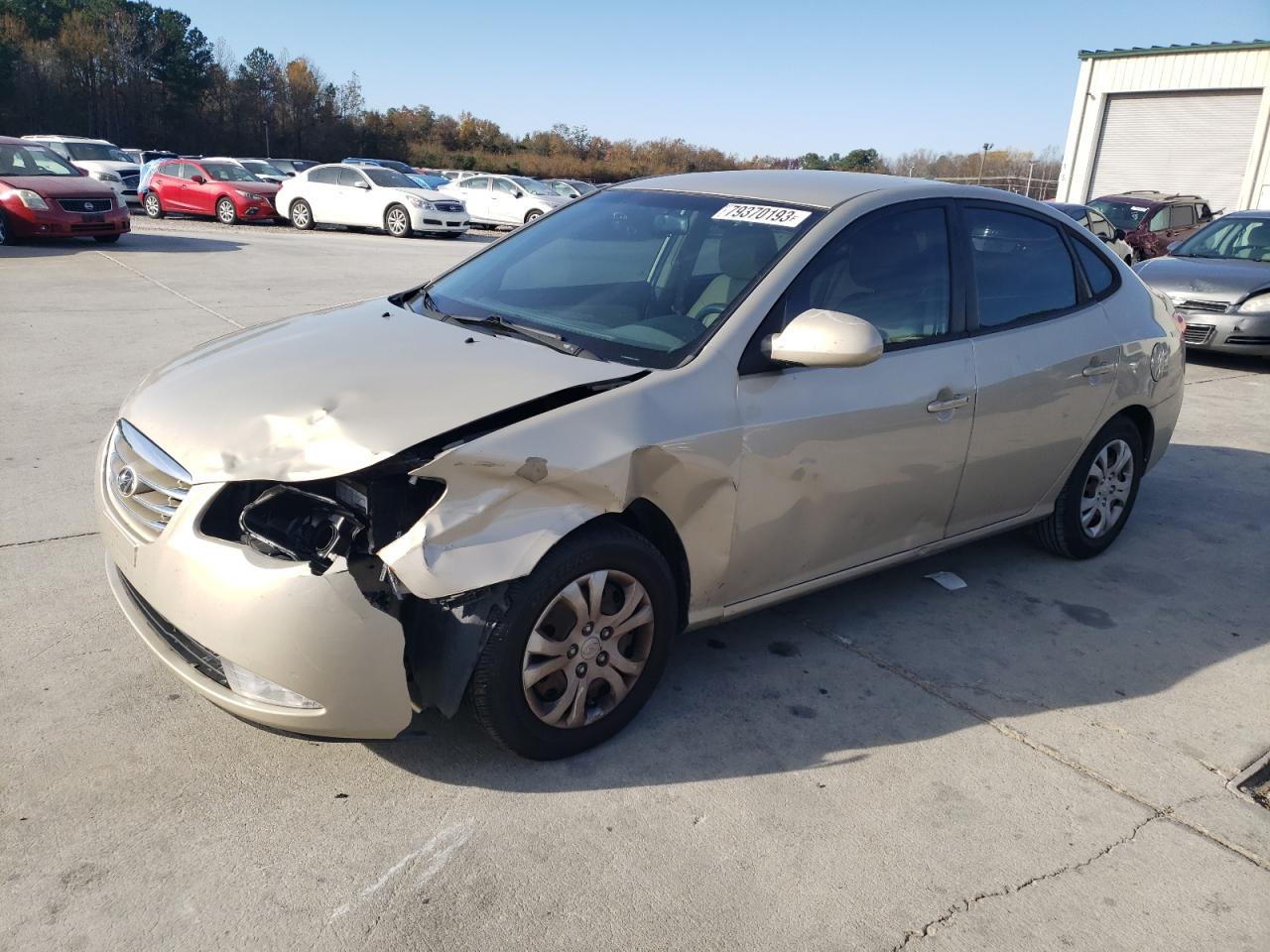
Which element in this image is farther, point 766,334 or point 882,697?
point 882,697

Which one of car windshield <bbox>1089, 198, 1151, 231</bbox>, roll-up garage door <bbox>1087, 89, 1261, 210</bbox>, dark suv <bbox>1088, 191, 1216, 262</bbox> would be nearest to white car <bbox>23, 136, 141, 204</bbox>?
car windshield <bbox>1089, 198, 1151, 231</bbox>

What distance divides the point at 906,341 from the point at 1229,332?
→ 8.16 meters

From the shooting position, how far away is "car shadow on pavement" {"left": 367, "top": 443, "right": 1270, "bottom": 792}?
312 cm

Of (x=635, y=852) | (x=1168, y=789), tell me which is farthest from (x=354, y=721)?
(x=1168, y=789)

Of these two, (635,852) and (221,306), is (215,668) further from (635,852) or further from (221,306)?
(221,306)

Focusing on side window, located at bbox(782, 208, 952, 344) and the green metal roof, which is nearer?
side window, located at bbox(782, 208, 952, 344)

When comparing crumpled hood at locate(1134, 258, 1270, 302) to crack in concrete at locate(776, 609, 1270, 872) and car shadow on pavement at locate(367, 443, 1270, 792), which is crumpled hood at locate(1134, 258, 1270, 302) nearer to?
car shadow on pavement at locate(367, 443, 1270, 792)

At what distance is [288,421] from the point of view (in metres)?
2.80

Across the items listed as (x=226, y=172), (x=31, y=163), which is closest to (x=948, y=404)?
(x=31, y=163)

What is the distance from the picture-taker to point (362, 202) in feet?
74.2

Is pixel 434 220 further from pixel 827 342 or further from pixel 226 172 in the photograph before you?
pixel 827 342

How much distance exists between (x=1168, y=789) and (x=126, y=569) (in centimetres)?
325

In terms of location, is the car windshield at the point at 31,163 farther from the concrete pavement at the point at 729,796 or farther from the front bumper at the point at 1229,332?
the front bumper at the point at 1229,332

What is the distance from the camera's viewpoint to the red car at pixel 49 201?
14984mm
